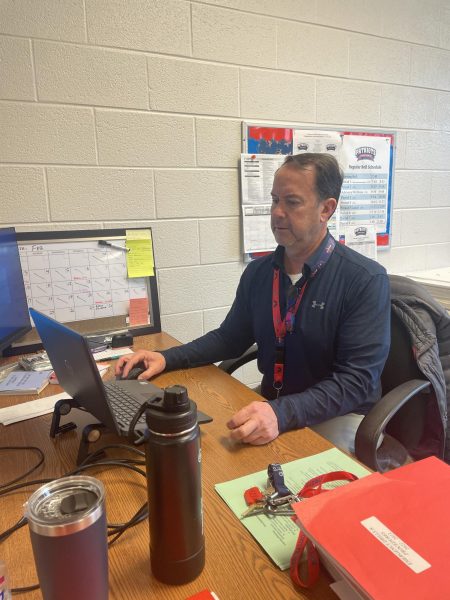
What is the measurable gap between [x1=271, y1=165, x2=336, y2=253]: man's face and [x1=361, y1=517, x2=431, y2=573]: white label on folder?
1.10 m

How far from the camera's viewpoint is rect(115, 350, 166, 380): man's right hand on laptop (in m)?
1.36

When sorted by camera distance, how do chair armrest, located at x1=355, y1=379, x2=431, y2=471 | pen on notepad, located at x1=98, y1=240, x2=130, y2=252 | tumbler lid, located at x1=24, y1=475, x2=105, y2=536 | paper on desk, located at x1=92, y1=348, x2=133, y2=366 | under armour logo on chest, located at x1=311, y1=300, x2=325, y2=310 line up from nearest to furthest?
tumbler lid, located at x1=24, y1=475, x2=105, y2=536, chair armrest, located at x1=355, y1=379, x2=431, y2=471, under armour logo on chest, located at x1=311, y1=300, x2=325, y2=310, paper on desk, located at x1=92, y1=348, x2=133, y2=366, pen on notepad, located at x1=98, y1=240, x2=130, y2=252

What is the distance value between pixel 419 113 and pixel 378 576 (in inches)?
105

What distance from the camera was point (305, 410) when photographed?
3.65ft

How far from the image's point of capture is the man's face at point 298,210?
1.55m

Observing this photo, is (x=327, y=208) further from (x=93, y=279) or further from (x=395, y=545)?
(x=395, y=545)

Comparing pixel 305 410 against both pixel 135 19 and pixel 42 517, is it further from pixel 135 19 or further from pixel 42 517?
pixel 135 19

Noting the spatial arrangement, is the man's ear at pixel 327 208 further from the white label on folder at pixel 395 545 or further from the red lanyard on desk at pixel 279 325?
the white label on folder at pixel 395 545

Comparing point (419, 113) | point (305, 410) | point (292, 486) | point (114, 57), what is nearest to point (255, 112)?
point (114, 57)

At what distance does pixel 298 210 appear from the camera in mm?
1555

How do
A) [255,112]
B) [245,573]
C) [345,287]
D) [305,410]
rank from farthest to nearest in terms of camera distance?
[255,112]
[345,287]
[305,410]
[245,573]

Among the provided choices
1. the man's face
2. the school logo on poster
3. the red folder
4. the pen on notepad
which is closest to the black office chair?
the man's face

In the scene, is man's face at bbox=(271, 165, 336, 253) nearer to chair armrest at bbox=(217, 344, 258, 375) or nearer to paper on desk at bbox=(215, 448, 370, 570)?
chair armrest at bbox=(217, 344, 258, 375)

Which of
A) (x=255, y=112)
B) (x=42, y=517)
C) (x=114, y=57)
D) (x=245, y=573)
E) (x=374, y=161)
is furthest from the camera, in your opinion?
(x=374, y=161)
